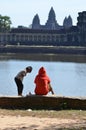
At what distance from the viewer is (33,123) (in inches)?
420

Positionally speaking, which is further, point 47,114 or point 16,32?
point 16,32

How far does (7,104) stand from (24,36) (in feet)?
450

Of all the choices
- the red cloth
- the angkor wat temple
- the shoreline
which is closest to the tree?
the angkor wat temple

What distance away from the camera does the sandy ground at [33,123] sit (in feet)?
33.3

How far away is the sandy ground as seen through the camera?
33.3 ft

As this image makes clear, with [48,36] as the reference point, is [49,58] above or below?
below

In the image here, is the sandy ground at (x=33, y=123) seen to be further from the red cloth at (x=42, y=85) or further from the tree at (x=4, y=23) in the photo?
the tree at (x=4, y=23)

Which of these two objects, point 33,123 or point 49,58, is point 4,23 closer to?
point 49,58

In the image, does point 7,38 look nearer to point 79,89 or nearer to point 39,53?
point 39,53

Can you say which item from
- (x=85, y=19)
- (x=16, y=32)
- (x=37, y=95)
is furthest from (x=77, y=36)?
(x=37, y=95)

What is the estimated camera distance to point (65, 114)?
39.1ft

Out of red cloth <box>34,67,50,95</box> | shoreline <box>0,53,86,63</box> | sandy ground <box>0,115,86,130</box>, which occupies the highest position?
red cloth <box>34,67,50,95</box>

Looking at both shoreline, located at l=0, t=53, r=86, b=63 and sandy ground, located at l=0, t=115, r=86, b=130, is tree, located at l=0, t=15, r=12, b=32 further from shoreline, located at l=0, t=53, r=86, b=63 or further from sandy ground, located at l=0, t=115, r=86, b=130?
sandy ground, located at l=0, t=115, r=86, b=130

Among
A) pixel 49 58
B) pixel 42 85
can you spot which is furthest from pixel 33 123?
pixel 49 58
